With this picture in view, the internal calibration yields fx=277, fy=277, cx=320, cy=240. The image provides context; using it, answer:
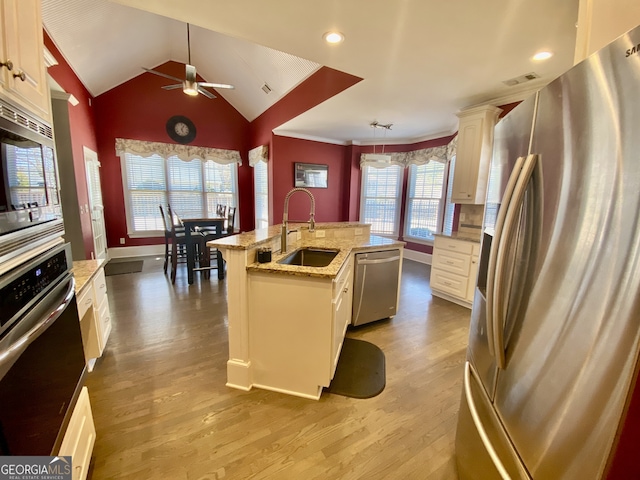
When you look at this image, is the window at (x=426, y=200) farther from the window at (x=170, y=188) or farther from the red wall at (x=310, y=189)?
the window at (x=170, y=188)

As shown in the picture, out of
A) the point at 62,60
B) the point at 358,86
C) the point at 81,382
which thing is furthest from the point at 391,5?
the point at 62,60

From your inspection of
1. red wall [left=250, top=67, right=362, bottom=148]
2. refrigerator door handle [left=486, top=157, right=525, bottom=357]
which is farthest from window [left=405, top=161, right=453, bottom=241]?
refrigerator door handle [left=486, top=157, right=525, bottom=357]

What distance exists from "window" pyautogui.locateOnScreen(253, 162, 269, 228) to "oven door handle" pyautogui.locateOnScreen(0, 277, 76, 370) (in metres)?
4.87

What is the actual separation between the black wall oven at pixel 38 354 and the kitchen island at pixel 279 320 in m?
0.82

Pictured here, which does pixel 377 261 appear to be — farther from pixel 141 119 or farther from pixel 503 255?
pixel 141 119

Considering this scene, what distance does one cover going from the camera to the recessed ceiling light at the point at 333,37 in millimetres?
2086

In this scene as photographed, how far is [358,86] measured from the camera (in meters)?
3.03

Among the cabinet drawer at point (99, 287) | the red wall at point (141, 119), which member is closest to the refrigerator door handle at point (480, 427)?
the cabinet drawer at point (99, 287)

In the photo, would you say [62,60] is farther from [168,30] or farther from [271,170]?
[271,170]

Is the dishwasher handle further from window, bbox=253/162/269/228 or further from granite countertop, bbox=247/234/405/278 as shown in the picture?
window, bbox=253/162/269/228

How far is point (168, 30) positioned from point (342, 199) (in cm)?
428

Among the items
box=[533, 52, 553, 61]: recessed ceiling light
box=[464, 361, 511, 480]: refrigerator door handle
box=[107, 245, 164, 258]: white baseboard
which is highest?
box=[533, 52, 553, 61]: recessed ceiling light

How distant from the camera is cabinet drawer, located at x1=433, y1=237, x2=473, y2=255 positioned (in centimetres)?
339

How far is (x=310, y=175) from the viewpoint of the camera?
5.71 meters
